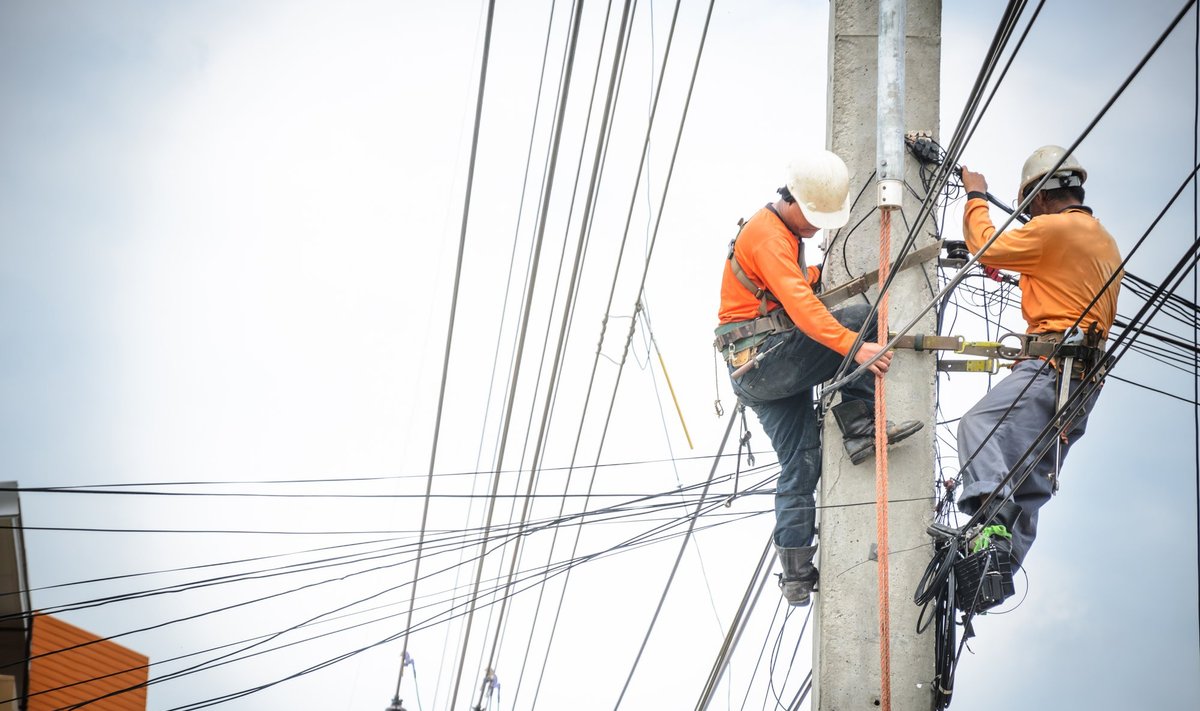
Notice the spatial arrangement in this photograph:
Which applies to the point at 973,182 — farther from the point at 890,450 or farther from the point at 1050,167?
the point at 890,450

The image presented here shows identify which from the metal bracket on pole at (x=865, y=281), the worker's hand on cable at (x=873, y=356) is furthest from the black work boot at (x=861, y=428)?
the metal bracket on pole at (x=865, y=281)

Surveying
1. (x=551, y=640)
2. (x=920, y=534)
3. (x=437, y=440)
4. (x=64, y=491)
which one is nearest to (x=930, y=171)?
(x=920, y=534)

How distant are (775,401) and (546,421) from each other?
1469 mm

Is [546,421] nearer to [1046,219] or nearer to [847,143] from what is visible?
[847,143]

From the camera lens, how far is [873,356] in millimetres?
4719

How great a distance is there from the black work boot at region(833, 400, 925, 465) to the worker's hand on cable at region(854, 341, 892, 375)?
23cm

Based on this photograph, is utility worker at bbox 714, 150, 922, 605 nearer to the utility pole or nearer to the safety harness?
the safety harness

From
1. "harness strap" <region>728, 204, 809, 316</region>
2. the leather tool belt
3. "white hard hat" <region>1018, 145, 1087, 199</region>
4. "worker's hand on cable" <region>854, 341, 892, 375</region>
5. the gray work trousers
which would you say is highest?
"white hard hat" <region>1018, 145, 1087, 199</region>

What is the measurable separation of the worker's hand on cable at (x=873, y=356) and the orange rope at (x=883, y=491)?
2.9 inches

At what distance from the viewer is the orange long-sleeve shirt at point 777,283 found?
16.0ft

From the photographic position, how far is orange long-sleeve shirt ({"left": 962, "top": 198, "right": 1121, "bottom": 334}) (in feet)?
16.5

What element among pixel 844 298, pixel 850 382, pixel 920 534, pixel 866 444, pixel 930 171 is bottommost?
pixel 920 534

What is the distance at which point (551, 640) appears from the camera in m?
8.50

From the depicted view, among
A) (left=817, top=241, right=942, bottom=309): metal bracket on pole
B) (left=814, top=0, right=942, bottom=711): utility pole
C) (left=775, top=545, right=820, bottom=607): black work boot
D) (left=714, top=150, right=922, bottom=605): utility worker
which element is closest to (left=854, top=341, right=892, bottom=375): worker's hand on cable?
(left=714, top=150, right=922, bottom=605): utility worker
